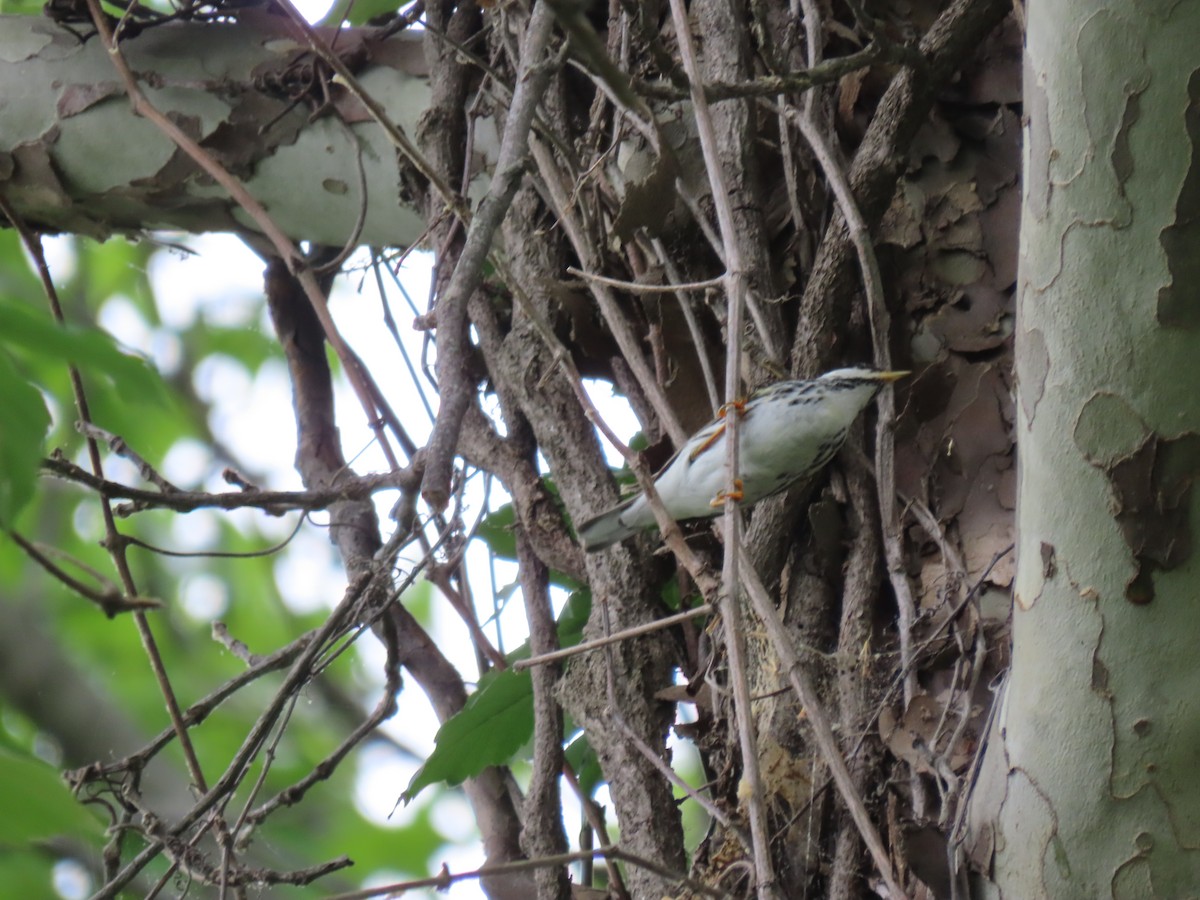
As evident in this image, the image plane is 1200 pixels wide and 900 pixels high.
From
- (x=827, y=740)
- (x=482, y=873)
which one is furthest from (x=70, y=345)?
(x=827, y=740)

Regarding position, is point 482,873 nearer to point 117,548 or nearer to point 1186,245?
point 1186,245

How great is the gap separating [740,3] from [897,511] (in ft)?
3.68

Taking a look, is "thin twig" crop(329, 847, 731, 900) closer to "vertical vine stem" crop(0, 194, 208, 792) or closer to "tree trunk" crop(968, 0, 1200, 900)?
"tree trunk" crop(968, 0, 1200, 900)

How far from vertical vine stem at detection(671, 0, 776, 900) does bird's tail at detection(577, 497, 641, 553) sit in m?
0.60

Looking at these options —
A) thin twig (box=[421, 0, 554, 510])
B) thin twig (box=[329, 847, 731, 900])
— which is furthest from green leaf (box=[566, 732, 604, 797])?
thin twig (box=[329, 847, 731, 900])

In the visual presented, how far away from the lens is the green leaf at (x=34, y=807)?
102 cm

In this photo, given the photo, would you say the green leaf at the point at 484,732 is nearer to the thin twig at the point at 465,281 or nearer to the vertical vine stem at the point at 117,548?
the vertical vine stem at the point at 117,548

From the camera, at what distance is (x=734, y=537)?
1.58 meters

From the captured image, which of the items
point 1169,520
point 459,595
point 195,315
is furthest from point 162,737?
point 195,315

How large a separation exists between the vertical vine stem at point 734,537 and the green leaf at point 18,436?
829 millimetres

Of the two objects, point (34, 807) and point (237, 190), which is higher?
point (237, 190)

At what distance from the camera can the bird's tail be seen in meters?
2.29

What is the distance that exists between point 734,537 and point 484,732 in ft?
3.40

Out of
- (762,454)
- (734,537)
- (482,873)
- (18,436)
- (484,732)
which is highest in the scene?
(762,454)
